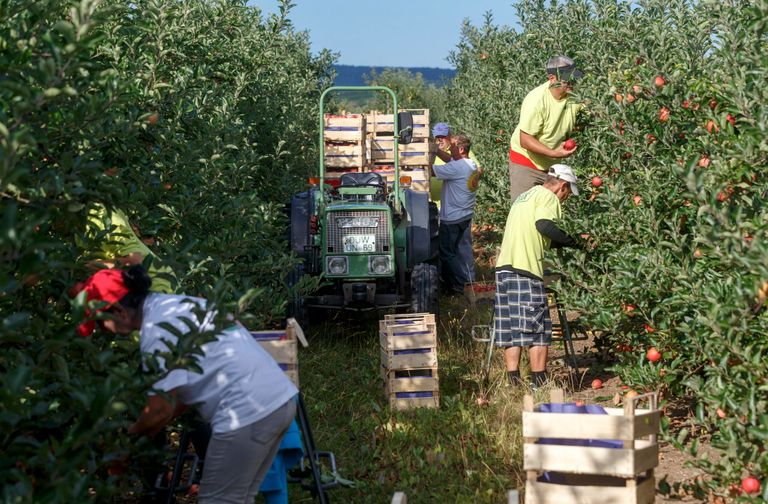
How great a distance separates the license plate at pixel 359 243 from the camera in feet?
31.3

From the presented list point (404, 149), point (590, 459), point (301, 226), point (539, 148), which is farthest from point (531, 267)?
point (404, 149)

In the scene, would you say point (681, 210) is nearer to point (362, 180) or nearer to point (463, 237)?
point (362, 180)

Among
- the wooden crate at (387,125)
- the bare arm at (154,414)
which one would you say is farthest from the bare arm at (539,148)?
the wooden crate at (387,125)

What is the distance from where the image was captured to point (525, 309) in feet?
24.9

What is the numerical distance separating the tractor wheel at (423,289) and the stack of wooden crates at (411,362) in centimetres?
190

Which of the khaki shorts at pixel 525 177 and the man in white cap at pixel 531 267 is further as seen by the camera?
the khaki shorts at pixel 525 177

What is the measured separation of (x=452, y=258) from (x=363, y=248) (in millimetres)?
3200

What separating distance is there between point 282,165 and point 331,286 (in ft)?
8.90

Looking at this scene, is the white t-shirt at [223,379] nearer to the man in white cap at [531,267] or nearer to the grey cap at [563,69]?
the man in white cap at [531,267]

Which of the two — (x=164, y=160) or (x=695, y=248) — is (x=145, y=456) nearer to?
(x=164, y=160)

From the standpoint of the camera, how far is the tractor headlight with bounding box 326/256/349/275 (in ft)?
31.1

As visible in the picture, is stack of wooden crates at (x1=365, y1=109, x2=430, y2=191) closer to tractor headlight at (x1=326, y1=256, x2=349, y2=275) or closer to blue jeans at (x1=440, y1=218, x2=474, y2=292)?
blue jeans at (x1=440, y1=218, x2=474, y2=292)

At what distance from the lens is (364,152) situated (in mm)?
12836

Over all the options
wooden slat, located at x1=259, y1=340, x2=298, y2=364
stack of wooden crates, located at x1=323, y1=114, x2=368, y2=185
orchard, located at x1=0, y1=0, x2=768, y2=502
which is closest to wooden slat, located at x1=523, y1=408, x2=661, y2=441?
orchard, located at x1=0, y1=0, x2=768, y2=502
